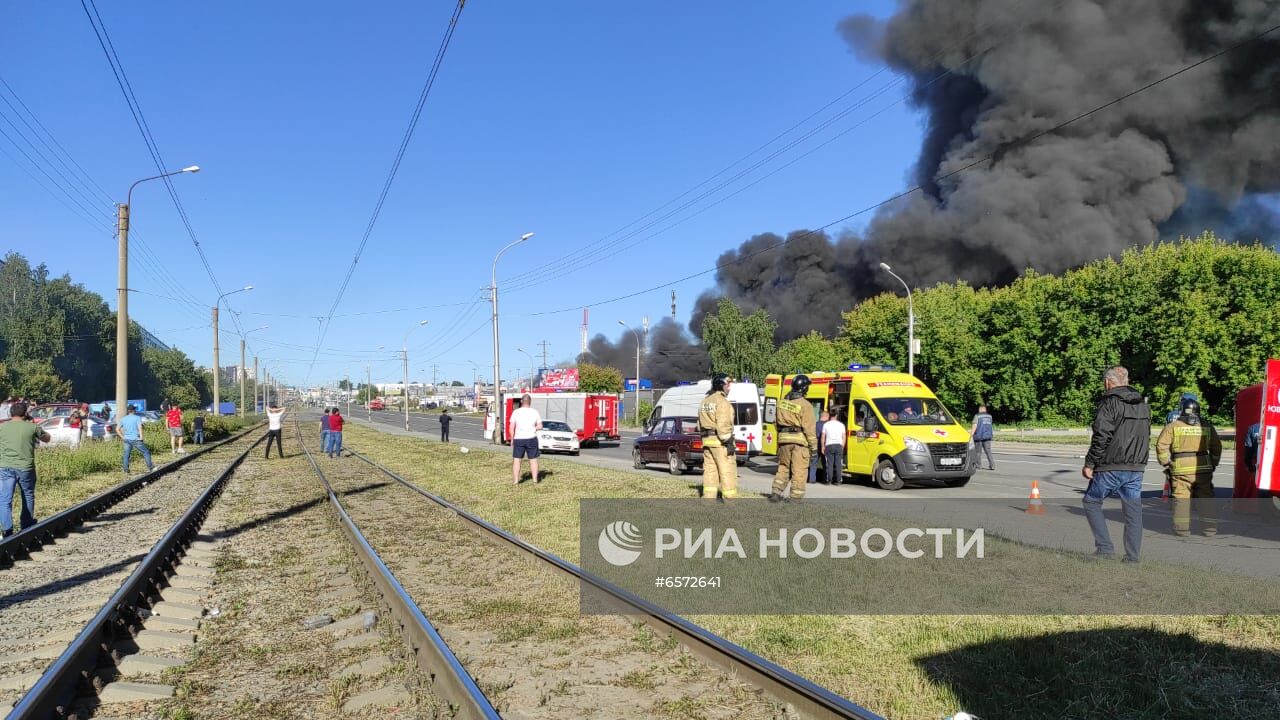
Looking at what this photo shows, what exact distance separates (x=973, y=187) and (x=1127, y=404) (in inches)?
2830

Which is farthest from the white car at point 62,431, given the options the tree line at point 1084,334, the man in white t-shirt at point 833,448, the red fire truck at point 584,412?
the tree line at point 1084,334

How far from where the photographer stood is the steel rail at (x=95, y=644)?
450 centimetres

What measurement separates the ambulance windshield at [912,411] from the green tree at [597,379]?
71.6 m

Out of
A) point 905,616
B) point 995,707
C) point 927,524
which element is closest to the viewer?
point 995,707

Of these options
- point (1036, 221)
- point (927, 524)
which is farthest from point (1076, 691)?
point (1036, 221)

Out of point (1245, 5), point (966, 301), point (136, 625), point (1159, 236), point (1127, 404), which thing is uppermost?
point (1245, 5)

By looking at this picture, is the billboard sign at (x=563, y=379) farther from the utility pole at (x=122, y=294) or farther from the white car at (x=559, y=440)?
the utility pole at (x=122, y=294)

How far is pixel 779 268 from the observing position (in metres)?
91.1

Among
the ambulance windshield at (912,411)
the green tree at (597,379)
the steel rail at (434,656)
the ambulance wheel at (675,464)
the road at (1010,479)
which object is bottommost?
the road at (1010,479)

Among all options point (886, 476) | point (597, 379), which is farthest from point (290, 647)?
point (597, 379)

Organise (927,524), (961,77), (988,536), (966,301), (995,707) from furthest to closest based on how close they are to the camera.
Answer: (961,77) < (966,301) < (927,524) < (988,536) < (995,707)

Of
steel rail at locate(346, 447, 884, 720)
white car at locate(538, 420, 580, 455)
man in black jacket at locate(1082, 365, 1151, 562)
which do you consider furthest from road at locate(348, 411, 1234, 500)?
steel rail at locate(346, 447, 884, 720)

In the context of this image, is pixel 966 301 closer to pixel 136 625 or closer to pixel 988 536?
pixel 988 536

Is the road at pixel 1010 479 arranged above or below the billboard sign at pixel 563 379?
below
